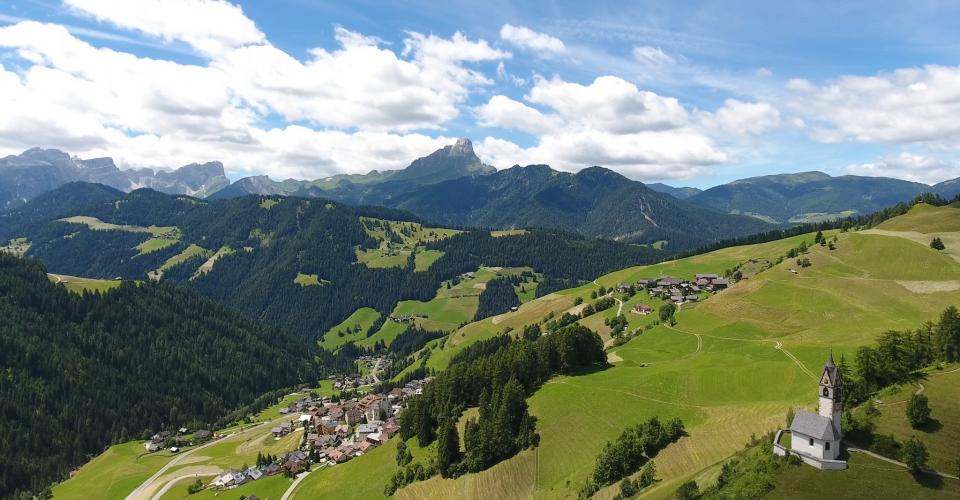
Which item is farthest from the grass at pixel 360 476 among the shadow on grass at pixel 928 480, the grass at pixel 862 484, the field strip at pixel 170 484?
the shadow on grass at pixel 928 480

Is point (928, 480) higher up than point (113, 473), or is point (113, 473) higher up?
point (928, 480)

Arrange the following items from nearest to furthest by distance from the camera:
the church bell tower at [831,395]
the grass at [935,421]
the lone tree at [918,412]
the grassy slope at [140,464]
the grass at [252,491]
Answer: the grass at [935,421]
the church bell tower at [831,395]
the lone tree at [918,412]
the grass at [252,491]
the grassy slope at [140,464]

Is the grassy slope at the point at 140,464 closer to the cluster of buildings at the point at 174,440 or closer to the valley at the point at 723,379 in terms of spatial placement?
the valley at the point at 723,379

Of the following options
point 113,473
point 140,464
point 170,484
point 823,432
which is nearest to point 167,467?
point 140,464

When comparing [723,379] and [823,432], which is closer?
[823,432]

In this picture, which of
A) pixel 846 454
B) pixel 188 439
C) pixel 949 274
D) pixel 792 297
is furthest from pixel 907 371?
pixel 188 439

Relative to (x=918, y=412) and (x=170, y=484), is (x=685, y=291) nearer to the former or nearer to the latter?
(x=918, y=412)

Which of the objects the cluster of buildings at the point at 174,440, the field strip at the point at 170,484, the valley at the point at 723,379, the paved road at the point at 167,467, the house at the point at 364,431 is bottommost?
the cluster of buildings at the point at 174,440

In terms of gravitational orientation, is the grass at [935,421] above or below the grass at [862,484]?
above
